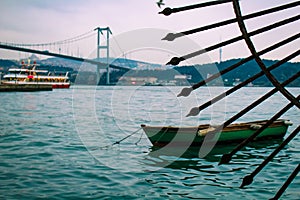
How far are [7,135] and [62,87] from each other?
63.9 m

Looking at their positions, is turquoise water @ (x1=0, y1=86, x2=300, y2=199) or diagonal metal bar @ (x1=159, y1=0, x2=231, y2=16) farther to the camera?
turquoise water @ (x1=0, y1=86, x2=300, y2=199)

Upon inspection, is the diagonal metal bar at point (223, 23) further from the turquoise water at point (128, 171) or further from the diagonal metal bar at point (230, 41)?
the turquoise water at point (128, 171)

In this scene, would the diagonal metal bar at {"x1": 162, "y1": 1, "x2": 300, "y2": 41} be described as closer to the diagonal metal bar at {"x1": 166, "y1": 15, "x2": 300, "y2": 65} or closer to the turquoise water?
the diagonal metal bar at {"x1": 166, "y1": 15, "x2": 300, "y2": 65}

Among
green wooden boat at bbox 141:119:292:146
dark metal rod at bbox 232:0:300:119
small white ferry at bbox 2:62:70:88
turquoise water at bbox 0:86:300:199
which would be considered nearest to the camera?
dark metal rod at bbox 232:0:300:119

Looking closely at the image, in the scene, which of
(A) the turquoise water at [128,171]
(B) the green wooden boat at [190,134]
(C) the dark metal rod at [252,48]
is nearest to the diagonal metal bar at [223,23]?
(C) the dark metal rod at [252,48]

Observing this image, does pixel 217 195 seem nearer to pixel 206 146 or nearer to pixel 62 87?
pixel 206 146

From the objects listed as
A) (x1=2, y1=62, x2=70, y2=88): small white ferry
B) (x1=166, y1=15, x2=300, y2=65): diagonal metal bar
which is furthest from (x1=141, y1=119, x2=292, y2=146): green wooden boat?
(x1=2, y1=62, x2=70, y2=88): small white ferry

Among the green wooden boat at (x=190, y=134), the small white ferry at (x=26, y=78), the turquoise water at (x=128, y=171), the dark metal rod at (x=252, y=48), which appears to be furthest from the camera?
the small white ferry at (x=26, y=78)

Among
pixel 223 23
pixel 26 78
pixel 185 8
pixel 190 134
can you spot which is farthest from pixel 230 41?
pixel 26 78

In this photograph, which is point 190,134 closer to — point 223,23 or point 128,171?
point 128,171

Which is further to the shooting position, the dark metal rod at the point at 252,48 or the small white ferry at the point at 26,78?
the small white ferry at the point at 26,78

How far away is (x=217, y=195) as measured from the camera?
614 centimetres

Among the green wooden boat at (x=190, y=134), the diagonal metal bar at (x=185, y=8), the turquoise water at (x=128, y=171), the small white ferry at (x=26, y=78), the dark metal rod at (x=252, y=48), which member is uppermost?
the small white ferry at (x=26, y=78)

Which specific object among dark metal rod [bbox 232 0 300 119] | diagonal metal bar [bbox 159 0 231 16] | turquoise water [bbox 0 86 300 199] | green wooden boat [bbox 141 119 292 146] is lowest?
turquoise water [bbox 0 86 300 199]
